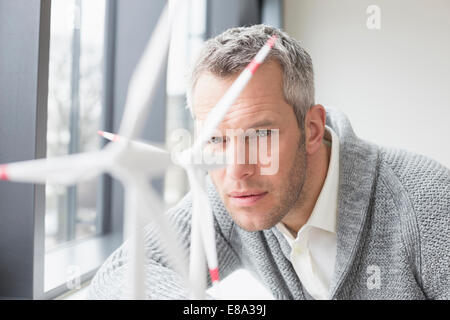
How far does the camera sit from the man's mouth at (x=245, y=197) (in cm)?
52

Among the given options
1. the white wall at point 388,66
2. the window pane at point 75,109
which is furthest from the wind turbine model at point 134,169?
the white wall at point 388,66

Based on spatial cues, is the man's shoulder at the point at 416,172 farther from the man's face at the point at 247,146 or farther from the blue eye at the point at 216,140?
the blue eye at the point at 216,140

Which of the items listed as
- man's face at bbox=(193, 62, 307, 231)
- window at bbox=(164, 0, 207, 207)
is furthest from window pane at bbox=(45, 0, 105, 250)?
man's face at bbox=(193, 62, 307, 231)

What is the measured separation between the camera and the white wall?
1138mm

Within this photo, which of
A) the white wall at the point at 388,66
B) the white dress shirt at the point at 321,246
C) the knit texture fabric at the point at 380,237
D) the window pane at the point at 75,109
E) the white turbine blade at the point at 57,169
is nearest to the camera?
the white turbine blade at the point at 57,169

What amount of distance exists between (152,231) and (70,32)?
1.63ft

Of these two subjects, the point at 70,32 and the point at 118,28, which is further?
the point at 118,28

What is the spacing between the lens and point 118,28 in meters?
0.98

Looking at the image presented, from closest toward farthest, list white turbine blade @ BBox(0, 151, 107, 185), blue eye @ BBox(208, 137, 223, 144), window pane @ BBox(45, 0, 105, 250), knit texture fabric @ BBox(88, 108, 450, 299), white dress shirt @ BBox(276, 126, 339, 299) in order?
white turbine blade @ BBox(0, 151, 107, 185)
blue eye @ BBox(208, 137, 223, 144)
knit texture fabric @ BBox(88, 108, 450, 299)
white dress shirt @ BBox(276, 126, 339, 299)
window pane @ BBox(45, 0, 105, 250)

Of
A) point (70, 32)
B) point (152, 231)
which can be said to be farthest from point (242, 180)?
point (70, 32)

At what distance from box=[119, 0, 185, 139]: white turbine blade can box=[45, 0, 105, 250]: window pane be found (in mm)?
619

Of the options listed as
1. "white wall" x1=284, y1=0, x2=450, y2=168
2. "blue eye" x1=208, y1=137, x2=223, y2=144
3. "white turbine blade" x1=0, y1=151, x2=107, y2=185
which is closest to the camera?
"white turbine blade" x1=0, y1=151, x2=107, y2=185

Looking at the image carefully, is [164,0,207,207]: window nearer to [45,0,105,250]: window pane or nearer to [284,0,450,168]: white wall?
[45,0,105,250]: window pane

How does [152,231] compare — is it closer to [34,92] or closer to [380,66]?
[34,92]
